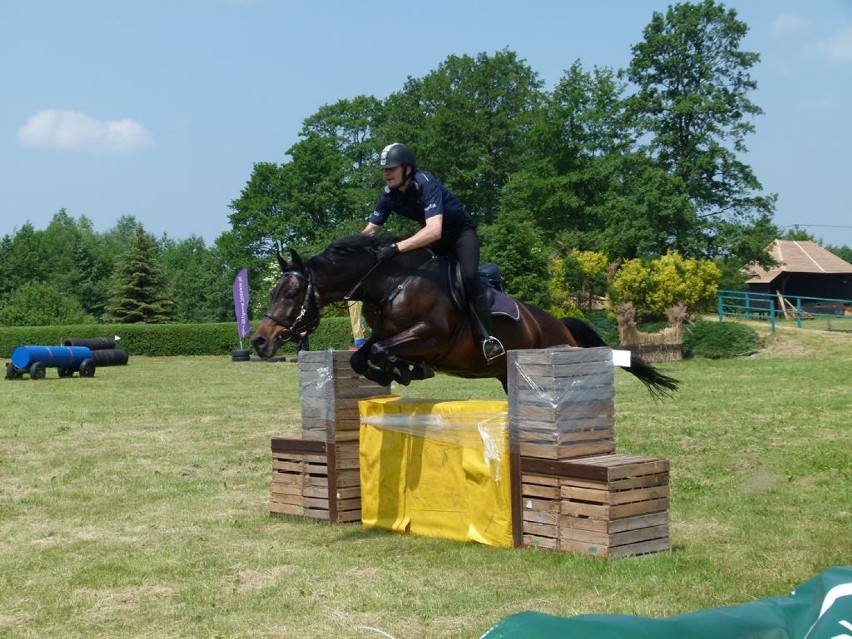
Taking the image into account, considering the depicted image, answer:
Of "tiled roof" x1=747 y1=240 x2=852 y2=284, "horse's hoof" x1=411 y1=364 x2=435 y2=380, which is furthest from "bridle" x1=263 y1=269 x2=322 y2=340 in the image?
"tiled roof" x1=747 y1=240 x2=852 y2=284

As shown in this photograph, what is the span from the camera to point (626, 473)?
20.2 ft

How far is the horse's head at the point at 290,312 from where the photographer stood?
706 cm

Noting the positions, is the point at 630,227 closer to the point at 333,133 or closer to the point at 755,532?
the point at 333,133

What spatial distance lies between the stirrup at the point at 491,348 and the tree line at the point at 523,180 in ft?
93.7

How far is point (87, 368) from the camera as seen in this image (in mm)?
30328

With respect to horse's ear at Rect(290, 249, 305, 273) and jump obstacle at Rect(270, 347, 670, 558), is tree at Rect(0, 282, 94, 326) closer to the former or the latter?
jump obstacle at Rect(270, 347, 670, 558)

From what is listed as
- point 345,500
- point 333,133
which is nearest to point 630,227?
point 333,133

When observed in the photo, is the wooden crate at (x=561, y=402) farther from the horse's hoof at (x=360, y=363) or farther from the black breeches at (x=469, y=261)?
the horse's hoof at (x=360, y=363)

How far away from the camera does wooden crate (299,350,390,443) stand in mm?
7957

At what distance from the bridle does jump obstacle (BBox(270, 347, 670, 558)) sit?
2.56 feet

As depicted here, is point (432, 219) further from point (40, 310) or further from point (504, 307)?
point (40, 310)

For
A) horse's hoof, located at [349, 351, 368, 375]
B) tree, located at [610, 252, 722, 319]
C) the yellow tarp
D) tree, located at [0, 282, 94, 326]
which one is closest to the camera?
the yellow tarp

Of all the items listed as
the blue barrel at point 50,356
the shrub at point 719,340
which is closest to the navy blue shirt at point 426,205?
the blue barrel at point 50,356

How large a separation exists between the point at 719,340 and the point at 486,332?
25792 millimetres
